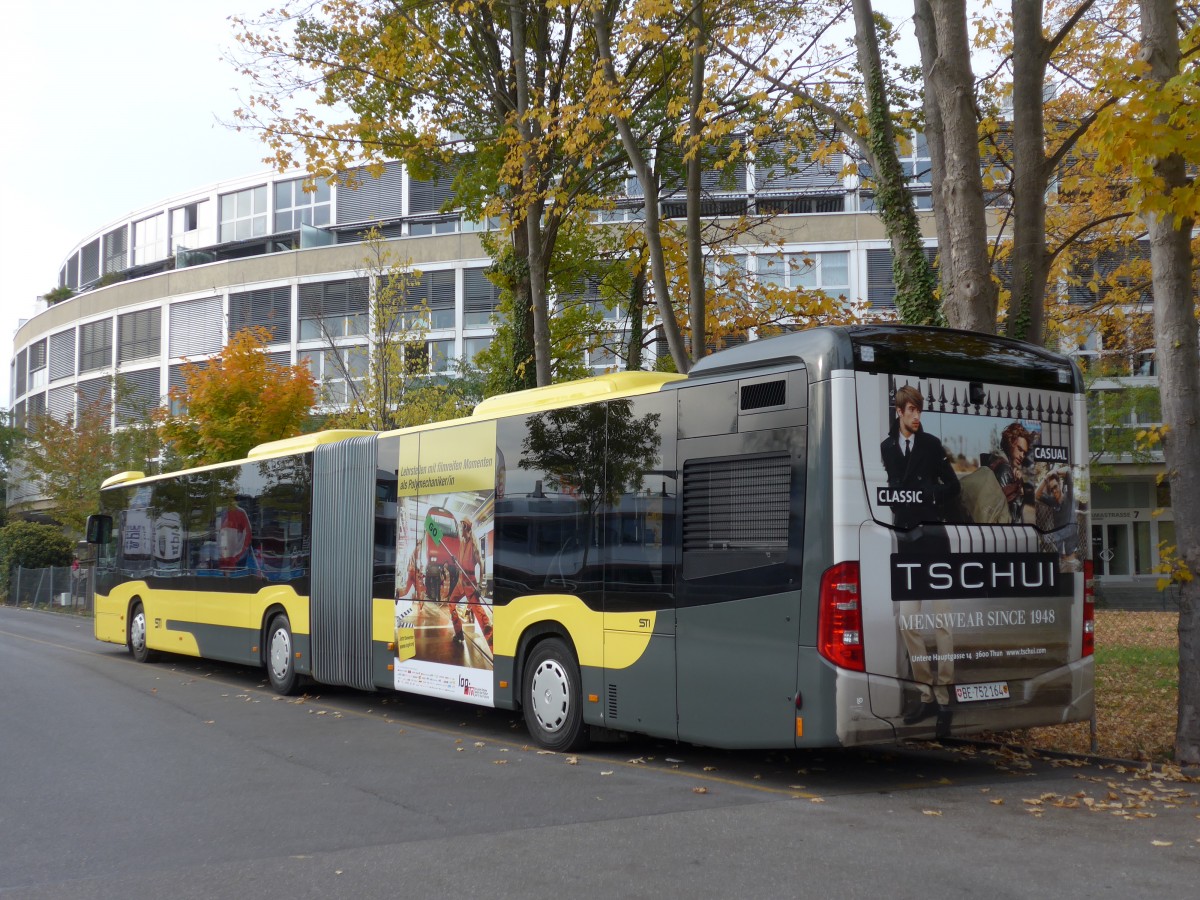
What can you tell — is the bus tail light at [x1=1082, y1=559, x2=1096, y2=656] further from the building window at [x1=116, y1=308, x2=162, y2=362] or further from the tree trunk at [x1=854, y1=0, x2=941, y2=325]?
the building window at [x1=116, y1=308, x2=162, y2=362]

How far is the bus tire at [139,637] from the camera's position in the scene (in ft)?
64.6

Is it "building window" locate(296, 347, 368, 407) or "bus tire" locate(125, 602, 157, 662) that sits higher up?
"building window" locate(296, 347, 368, 407)

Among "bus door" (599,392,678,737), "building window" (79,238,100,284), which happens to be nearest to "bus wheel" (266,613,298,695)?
"bus door" (599,392,678,737)

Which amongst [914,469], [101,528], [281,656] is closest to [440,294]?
[101,528]

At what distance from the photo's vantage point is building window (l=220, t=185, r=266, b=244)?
57438 mm

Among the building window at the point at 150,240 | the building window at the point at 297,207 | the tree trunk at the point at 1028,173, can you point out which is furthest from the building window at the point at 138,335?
the tree trunk at the point at 1028,173

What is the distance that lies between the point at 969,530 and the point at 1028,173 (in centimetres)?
378

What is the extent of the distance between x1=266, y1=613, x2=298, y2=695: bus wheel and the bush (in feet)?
121

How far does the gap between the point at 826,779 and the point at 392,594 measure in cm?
572

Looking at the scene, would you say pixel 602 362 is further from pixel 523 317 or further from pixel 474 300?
pixel 523 317

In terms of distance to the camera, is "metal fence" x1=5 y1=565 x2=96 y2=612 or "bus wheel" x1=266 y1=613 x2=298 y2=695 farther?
"metal fence" x1=5 y1=565 x2=96 y2=612

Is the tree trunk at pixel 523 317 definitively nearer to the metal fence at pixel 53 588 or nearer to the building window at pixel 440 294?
the metal fence at pixel 53 588

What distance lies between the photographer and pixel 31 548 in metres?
48.3

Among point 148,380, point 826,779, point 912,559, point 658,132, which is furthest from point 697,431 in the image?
point 148,380
